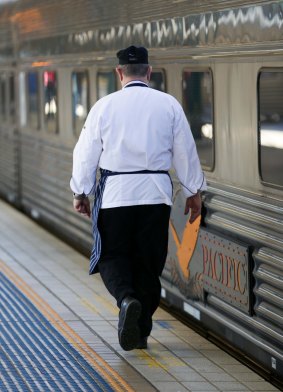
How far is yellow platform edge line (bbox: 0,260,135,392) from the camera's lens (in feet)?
22.4

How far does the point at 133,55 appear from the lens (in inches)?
284

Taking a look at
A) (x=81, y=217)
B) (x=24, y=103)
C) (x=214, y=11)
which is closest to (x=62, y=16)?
(x=81, y=217)

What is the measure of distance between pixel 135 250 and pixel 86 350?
0.75 meters

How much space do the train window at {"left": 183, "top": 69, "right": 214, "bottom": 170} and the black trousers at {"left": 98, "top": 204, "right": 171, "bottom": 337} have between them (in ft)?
2.49

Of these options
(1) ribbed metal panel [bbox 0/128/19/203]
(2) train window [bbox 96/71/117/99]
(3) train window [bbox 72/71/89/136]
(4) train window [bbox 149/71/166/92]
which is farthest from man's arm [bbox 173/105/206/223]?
(1) ribbed metal panel [bbox 0/128/19/203]

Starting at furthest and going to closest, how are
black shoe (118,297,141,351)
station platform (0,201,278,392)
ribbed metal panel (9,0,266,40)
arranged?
1. ribbed metal panel (9,0,266,40)
2. black shoe (118,297,141,351)
3. station platform (0,201,278,392)

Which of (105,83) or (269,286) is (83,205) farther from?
(105,83)

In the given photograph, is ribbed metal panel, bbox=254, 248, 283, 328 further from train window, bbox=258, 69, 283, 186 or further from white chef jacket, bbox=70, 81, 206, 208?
white chef jacket, bbox=70, 81, 206, 208

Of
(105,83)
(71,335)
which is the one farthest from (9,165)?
(71,335)

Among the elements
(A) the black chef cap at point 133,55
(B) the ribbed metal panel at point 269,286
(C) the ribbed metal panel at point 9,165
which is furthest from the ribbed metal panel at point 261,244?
(C) the ribbed metal panel at point 9,165

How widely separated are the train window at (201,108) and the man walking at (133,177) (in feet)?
1.80

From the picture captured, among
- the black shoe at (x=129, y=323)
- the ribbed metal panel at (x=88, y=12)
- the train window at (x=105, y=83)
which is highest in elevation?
the ribbed metal panel at (x=88, y=12)

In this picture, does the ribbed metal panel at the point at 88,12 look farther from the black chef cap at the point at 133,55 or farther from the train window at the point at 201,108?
the black chef cap at the point at 133,55

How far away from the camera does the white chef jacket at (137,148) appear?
7.12 m
